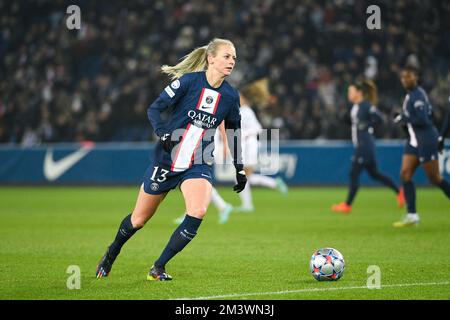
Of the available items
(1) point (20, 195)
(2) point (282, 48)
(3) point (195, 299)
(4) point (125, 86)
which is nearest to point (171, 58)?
(4) point (125, 86)

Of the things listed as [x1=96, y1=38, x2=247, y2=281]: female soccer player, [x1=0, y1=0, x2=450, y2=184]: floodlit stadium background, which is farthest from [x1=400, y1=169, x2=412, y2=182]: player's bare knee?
[x1=0, y1=0, x2=450, y2=184]: floodlit stadium background

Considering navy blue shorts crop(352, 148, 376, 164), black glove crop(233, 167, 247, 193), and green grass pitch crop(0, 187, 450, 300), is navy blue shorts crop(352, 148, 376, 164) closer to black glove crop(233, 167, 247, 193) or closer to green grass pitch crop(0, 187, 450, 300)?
green grass pitch crop(0, 187, 450, 300)

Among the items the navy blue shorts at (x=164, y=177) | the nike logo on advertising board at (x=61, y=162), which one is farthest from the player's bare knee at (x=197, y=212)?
the nike logo on advertising board at (x=61, y=162)

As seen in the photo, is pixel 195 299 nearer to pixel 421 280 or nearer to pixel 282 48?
pixel 421 280

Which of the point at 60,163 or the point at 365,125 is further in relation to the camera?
the point at 60,163

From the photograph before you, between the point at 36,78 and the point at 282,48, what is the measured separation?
852 cm

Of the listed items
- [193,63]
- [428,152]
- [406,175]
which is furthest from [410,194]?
[193,63]

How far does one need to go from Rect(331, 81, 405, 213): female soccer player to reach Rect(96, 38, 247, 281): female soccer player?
27.9ft

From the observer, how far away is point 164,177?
812cm

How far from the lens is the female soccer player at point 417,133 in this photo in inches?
515

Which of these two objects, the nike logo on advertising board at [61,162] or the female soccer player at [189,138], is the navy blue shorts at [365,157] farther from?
the nike logo on advertising board at [61,162]

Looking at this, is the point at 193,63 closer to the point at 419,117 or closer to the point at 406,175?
the point at 419,117

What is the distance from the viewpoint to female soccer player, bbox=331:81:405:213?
16406mm

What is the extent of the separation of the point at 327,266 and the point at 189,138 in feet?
5.79
